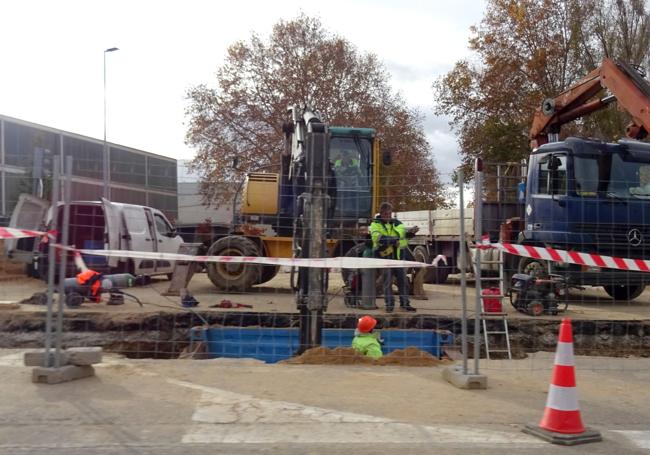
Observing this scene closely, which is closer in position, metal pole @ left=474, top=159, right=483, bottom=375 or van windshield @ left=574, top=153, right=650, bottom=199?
metal pole @ left=474, top=159, right=483, bottom=375

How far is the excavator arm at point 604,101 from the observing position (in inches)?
495

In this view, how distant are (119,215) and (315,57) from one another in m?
20.3

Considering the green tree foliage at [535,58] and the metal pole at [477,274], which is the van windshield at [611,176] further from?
the green tree foliage at [535,58]

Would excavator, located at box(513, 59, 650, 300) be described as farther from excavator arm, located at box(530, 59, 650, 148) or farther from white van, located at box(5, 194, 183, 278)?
white van, located at box(5, 194, 183, 278)

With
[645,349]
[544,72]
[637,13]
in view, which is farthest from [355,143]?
[637,13]

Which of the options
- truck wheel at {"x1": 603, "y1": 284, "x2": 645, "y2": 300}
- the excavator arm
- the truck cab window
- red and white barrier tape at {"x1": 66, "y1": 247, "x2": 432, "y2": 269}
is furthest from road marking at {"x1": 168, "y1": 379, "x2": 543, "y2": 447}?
the excavator arm

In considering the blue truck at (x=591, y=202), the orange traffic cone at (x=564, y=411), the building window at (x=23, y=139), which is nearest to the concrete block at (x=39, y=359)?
the orange traffic cone at (x=564, y=411)

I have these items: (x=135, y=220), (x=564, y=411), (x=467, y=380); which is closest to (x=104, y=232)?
(x=135, y=220)

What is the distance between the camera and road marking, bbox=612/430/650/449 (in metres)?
4.75

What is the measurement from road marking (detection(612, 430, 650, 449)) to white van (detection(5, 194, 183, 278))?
797 cm

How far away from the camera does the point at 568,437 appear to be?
15.5 ft

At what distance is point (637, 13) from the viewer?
25844 millimetres

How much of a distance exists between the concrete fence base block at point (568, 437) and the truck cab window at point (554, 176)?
792cm

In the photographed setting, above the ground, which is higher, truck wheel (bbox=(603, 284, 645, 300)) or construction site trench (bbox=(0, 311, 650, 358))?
truck wheel (bbox=(603, 284, 645, 300))
